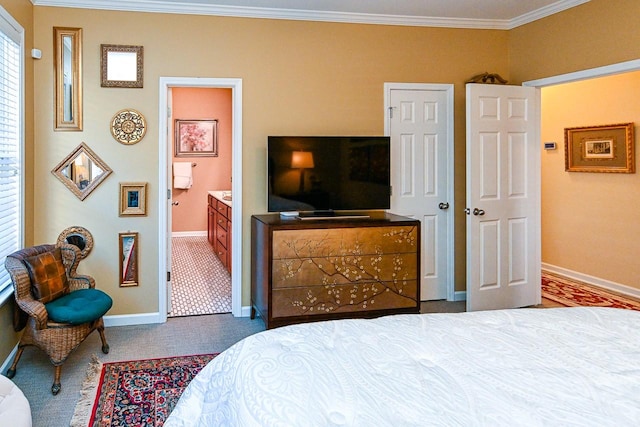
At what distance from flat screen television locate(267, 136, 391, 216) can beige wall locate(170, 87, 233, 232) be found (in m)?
4.63

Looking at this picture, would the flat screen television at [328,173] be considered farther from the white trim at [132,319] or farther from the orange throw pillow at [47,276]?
the orange throw pillow at [47,276]

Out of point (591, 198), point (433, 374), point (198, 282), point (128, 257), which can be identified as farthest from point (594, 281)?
point (128, 257)

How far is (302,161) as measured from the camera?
386 cm

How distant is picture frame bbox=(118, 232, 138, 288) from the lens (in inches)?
152

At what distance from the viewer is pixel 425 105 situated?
173 inches

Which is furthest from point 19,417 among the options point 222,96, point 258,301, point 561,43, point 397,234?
point 222,96

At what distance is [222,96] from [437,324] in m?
7.19

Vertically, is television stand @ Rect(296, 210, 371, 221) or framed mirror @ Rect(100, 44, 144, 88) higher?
framed mirror @ Rect(100, 44, 144, 88)

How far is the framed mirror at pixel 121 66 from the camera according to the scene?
3.74 meters

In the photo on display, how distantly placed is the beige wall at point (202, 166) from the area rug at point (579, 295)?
18.1ft

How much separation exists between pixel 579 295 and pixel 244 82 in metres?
3.94

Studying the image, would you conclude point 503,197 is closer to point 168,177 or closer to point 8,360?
point 168,177

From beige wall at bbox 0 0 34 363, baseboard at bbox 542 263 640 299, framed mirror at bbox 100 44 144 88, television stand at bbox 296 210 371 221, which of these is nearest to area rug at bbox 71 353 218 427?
beige wall at bbox 0 0 34 363

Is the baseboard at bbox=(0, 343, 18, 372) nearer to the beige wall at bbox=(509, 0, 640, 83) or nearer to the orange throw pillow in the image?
the orange throw pillow
